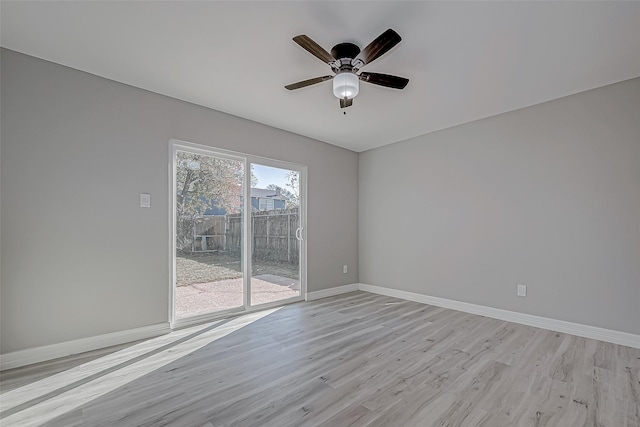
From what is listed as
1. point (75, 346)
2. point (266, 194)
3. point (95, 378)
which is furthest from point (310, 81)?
point (75, 346)

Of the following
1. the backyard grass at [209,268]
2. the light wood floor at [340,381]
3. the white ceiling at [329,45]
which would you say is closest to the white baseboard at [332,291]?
the backyard grass at [209,268]

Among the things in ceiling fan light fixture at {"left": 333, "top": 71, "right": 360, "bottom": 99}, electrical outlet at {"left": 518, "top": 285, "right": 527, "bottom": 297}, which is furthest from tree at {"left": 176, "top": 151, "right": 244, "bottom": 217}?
electrical outlet at {"left": 518, "top": 285, "right": 527, "bottom": 297}

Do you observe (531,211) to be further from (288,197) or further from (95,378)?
(95,378)

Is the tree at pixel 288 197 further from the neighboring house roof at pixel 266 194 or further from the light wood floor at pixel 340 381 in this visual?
the light wood floor at pixel 340 381

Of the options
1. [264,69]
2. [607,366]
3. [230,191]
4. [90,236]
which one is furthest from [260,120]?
[607,366]

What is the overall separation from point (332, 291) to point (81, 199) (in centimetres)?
349

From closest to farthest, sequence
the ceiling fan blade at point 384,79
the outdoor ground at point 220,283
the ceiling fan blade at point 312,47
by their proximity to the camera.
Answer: the ceiling fan blade at point 312,47, the ceiling fan blade at point 384,79, the outdoor ground at point 220,283

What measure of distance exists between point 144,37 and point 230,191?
1.87 metres

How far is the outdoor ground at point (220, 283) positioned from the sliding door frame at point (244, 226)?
0.21ft

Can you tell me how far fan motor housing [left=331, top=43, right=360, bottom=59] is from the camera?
2.23 m

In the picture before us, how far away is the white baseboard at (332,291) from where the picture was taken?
4504mm

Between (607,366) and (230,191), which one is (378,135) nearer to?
(230,191)

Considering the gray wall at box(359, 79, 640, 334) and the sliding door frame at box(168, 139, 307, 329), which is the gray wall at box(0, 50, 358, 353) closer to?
the sliding door frame at box(168, 139, 307, 329)

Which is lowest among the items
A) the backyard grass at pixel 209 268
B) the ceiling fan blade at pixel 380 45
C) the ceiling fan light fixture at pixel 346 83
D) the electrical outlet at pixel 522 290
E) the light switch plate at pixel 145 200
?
the electrical outlet at pixel 522 290
